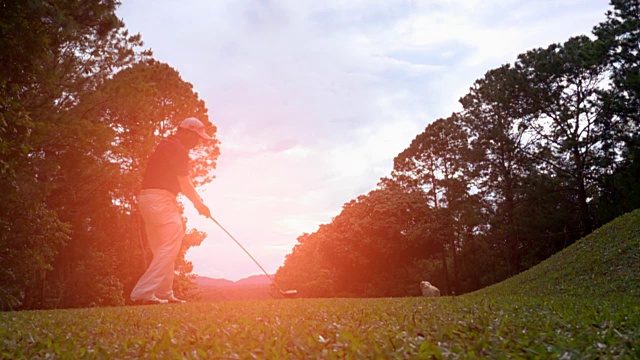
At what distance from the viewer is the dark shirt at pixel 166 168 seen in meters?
8.96

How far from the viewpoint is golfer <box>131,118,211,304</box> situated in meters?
8.80

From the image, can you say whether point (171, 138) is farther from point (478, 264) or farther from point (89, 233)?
point (478, 264)

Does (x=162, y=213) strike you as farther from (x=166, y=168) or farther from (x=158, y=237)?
(x=166, y=168)

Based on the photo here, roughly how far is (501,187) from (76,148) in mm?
28661

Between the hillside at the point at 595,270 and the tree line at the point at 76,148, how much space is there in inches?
555

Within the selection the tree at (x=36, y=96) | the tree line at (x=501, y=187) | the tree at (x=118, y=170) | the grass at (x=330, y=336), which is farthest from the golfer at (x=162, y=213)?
the tree line at (x=501, y=187)

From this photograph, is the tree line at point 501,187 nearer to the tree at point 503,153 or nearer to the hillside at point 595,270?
A: the tree at point 503,153

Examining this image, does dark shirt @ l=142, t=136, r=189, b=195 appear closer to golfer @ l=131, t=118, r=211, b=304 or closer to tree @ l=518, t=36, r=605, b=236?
golfer @ l=131, t=118, r=211, b=304

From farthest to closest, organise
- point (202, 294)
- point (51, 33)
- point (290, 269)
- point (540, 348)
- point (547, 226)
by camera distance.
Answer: point (290, 269) < point (547, 226) < point (202, 294) < point (51, 33) < point (540, 348)

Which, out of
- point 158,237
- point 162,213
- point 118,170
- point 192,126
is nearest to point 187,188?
point 162,213

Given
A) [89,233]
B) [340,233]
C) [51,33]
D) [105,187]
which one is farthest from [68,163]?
[340,233]

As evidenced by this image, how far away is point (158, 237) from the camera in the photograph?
8938 mm

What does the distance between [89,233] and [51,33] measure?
13.2 meters

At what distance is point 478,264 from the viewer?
123 ft
